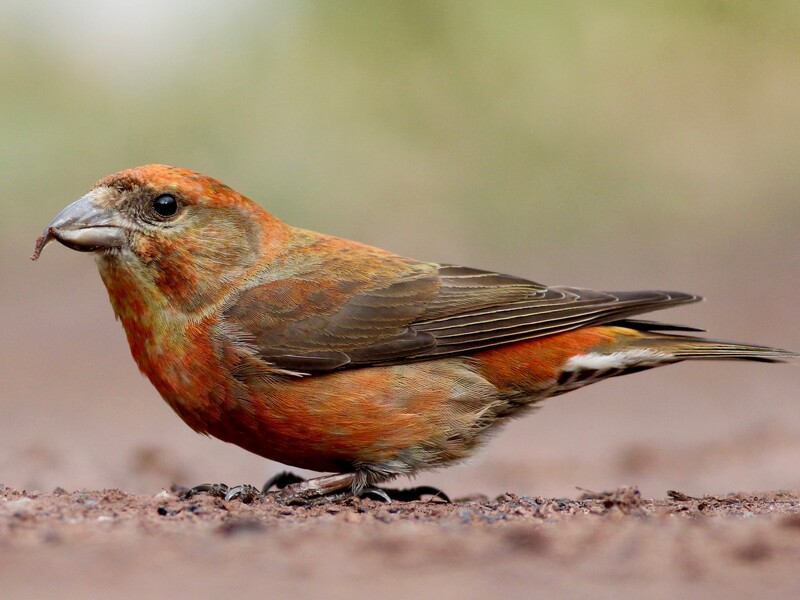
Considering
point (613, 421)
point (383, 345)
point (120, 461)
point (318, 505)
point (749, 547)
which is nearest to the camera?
point (749, 547)

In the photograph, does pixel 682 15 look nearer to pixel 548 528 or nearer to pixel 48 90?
pixel 48 90

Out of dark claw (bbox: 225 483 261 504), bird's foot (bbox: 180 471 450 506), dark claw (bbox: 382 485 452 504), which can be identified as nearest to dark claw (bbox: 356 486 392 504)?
bird's foot (bbox: 180 471 450 506)

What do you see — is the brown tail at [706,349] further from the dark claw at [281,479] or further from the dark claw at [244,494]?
the dark claw at [244,494]

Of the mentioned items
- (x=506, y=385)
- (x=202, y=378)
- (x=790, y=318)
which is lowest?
(x=202, y=378)

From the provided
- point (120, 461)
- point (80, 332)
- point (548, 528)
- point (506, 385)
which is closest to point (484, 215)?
point (80, 332)

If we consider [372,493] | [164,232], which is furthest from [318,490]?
[164,232]

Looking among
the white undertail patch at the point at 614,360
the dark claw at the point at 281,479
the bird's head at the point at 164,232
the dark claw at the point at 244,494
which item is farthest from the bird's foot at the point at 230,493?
the white undertail patch at the point at 614,360

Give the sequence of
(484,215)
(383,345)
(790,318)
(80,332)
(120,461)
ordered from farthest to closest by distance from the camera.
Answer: (484,215)
(80,332)
(790,318)
(120,461)
(383,345)
